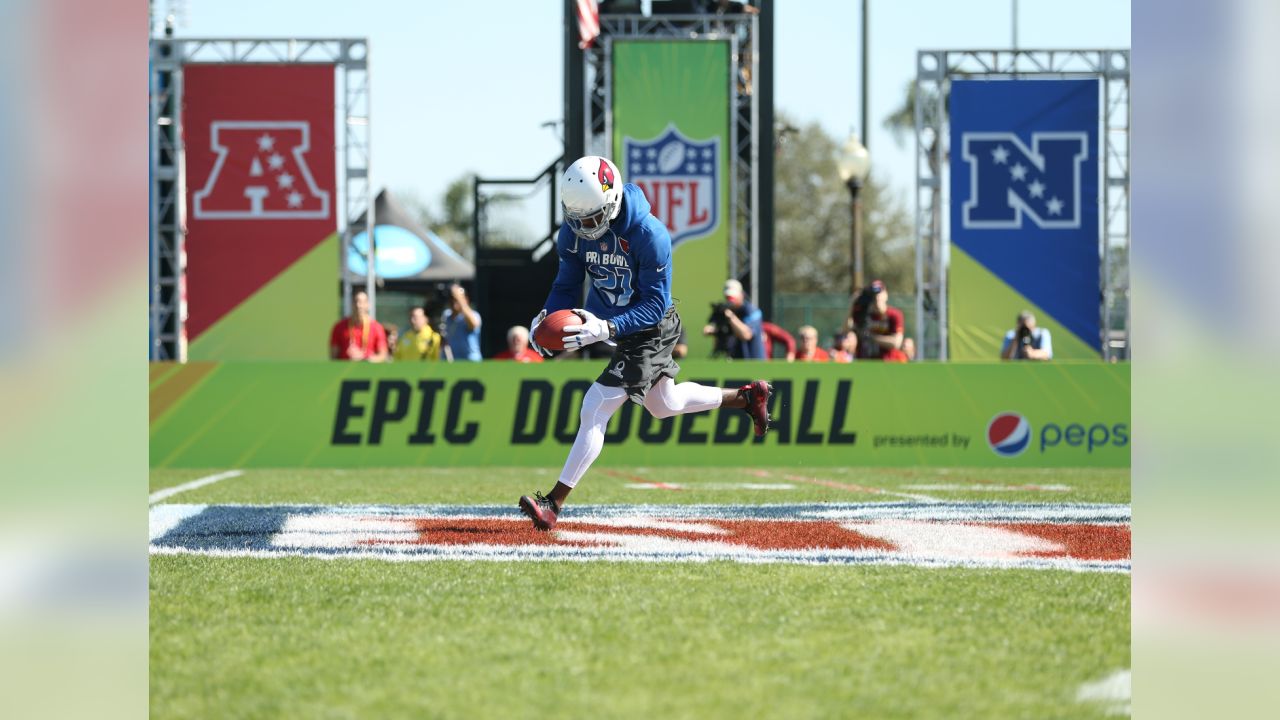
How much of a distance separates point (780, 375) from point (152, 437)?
6754 mm

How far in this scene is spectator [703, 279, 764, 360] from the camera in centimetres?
1623

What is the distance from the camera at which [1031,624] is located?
5043 millimetres

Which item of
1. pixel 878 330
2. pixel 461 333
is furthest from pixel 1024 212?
pixel 461 333

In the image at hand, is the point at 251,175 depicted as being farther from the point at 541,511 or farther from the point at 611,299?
the point at 541,511

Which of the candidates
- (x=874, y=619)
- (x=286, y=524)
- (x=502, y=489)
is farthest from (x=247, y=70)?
(x=874, y=619)

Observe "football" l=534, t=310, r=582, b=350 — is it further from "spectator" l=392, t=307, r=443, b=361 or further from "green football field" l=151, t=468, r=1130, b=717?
"spectator" l=392, t=307, r=443, b=361

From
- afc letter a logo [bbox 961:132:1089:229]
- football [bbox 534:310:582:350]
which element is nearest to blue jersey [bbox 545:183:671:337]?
football [bbox 534:310:582:350]

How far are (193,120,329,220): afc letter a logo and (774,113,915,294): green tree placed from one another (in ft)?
133

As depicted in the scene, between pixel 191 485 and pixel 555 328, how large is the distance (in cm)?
584

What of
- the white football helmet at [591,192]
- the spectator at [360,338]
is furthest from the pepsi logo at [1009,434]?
the white football helmet at [591,192]

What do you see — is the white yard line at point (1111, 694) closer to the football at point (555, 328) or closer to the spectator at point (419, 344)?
the football at point (555, 328)

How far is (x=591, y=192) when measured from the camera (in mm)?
7395
